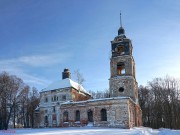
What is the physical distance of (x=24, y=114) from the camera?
54188 millimetres

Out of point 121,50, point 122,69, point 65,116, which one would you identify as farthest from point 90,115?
point 121,50

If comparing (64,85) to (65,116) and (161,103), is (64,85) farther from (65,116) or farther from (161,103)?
(161,103)

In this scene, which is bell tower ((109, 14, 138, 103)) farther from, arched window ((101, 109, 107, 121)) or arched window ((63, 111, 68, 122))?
arched window ((63, 111, 68, 122))

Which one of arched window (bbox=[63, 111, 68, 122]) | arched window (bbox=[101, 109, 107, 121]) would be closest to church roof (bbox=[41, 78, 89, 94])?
arched window (bbox=[63, 111, 68, 122])

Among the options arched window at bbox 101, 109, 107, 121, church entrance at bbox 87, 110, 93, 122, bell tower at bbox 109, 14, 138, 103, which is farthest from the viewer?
bell tower at bbox 109, 14, 138, 103

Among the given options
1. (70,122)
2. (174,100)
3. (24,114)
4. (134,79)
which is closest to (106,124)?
(70,122)

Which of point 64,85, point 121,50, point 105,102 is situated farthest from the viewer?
point 64,85

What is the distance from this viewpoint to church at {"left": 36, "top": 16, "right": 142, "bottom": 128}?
104ft

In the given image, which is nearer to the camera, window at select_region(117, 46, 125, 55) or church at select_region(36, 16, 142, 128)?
church at select_region(36, 16, 142, 128)

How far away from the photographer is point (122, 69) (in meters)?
37.7

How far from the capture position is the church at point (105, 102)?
31703 millimetres

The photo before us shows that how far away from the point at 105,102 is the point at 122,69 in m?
7.47

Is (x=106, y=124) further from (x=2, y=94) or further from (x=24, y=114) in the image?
(x=24, y=114)

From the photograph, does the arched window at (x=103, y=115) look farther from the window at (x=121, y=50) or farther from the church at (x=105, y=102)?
the window at (x=121, y=50)
